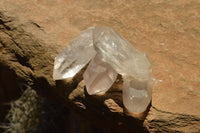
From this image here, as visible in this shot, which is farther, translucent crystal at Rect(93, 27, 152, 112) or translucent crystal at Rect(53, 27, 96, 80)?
translucent crystal at Rect(53, 27, 96, 80)

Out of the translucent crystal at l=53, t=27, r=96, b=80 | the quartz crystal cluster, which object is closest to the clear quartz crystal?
the quartz crystal cluster

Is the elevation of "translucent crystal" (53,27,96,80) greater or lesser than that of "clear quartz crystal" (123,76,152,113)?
greater

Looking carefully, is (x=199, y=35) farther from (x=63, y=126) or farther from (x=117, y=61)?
(x=63, y=126)

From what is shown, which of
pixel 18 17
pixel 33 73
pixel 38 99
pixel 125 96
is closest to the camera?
pixel 125 96

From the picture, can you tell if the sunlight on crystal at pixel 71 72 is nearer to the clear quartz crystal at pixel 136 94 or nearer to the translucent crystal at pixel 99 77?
the translucent crystal at pixel 99 77

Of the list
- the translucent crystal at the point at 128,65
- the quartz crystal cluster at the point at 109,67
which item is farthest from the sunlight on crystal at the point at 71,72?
the translucent crystal at the point at 128,65

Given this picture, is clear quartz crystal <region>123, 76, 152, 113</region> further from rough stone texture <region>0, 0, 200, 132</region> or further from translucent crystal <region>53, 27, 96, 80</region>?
translucent crystal <region>53, 27, 96, 80</region>

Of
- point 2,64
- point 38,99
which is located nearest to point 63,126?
point 38,99
